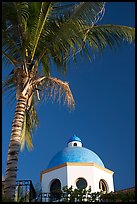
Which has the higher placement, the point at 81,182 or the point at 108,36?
the point at 108,36

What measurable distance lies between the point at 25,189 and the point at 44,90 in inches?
132

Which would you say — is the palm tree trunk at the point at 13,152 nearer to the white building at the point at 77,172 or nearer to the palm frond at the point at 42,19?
the palm frond at the point at 42,19

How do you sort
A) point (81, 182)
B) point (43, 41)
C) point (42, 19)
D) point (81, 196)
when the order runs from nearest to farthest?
1. point (81, 196)
2. point (42, 19)
3. point (43, 41)
4. point (81, 182)

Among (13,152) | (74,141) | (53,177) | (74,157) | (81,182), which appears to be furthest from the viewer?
(74,141)

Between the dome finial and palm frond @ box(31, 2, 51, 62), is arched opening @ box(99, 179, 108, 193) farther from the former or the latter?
palm frond @ box(31, 2, 51, 62)

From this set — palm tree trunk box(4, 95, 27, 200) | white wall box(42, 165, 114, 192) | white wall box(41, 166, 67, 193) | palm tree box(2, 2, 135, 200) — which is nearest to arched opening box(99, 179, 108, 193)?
white wall box(42, 165, 114, 192)

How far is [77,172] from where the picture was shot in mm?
18406

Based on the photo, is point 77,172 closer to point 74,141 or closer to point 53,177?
point 53,177

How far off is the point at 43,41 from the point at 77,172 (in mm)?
11653

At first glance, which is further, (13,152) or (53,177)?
(53,177)

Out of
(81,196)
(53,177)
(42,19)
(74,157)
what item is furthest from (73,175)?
(42,19)

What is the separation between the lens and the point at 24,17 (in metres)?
8.02

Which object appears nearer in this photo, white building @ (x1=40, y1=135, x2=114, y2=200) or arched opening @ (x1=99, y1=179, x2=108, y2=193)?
white building @ (x1=40, y1=135, x2=114, y2=200)

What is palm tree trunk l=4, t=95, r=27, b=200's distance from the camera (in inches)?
267
